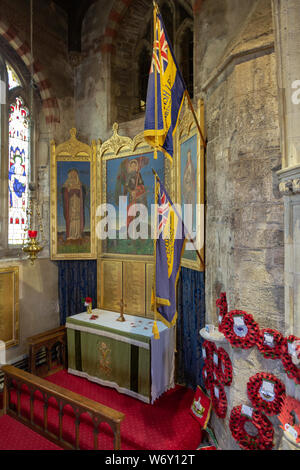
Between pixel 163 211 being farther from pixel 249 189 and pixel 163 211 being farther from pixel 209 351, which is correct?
pixel 209 351

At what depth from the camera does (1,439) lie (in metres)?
3.95

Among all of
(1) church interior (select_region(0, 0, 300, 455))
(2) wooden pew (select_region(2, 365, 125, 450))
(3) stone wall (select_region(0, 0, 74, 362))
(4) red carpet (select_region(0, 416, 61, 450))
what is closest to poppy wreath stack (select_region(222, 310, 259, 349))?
(1) church interior (select_region(0, 0, 300, 455))

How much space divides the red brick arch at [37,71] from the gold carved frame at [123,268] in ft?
4.59

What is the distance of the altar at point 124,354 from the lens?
482cm

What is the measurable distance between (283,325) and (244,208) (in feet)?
4.31

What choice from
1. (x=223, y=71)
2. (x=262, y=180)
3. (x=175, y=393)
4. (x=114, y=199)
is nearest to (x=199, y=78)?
(x=223, y=71)

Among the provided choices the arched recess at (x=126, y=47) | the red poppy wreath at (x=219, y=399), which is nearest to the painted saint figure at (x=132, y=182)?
the arched recess at (x=126, y=47)

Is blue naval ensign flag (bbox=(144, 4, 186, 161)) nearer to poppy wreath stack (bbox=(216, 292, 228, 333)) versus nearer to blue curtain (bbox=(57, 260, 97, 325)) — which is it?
poppy wreath stack (bbox=(216, 292, 228, 333))

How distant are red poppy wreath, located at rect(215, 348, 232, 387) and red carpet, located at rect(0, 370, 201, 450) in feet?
3.67

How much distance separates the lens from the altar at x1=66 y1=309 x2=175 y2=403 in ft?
15.8

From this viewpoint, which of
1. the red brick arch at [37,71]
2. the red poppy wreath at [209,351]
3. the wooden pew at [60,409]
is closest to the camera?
the wooden pew at [60,409]

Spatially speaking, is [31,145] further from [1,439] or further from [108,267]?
[1,439]

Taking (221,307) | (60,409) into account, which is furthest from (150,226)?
(60,409)

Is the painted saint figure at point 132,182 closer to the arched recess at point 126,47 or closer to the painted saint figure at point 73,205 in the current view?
the painted saint figure at point 73,205
